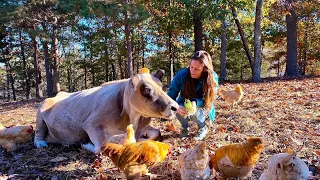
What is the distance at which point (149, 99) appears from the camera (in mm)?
3123

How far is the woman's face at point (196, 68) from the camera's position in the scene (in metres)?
4.04

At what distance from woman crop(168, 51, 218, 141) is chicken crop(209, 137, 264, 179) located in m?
1.60

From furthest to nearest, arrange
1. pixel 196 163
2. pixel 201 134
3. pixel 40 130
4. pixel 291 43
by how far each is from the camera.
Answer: pixel 291 43, pixel 40 130, pixel 201 134, pixel 196 163

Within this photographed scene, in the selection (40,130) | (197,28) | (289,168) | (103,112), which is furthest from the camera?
(197,28)

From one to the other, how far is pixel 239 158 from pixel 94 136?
188 centimetres

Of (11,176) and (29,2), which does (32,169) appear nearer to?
(11,176)

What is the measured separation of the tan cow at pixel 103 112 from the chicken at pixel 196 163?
769 mm

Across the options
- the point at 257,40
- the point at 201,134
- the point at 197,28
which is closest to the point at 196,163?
the point at 201,134

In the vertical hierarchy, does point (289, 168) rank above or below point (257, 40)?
below

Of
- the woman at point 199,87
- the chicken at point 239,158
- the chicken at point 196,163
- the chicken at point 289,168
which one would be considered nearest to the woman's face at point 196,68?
the woman at point 199,87

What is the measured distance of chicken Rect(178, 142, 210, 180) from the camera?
2.32 m

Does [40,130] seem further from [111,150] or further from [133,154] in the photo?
[133,154]

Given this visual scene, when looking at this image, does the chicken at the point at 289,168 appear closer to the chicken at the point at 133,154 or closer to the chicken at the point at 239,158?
the chicken at the point at 239,158

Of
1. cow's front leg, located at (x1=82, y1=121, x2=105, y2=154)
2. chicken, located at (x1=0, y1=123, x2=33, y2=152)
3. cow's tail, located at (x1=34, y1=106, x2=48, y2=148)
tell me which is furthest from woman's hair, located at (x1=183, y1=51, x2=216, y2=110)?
chicken, located at (x1=0, y1=123, x2=33, y2=152)
